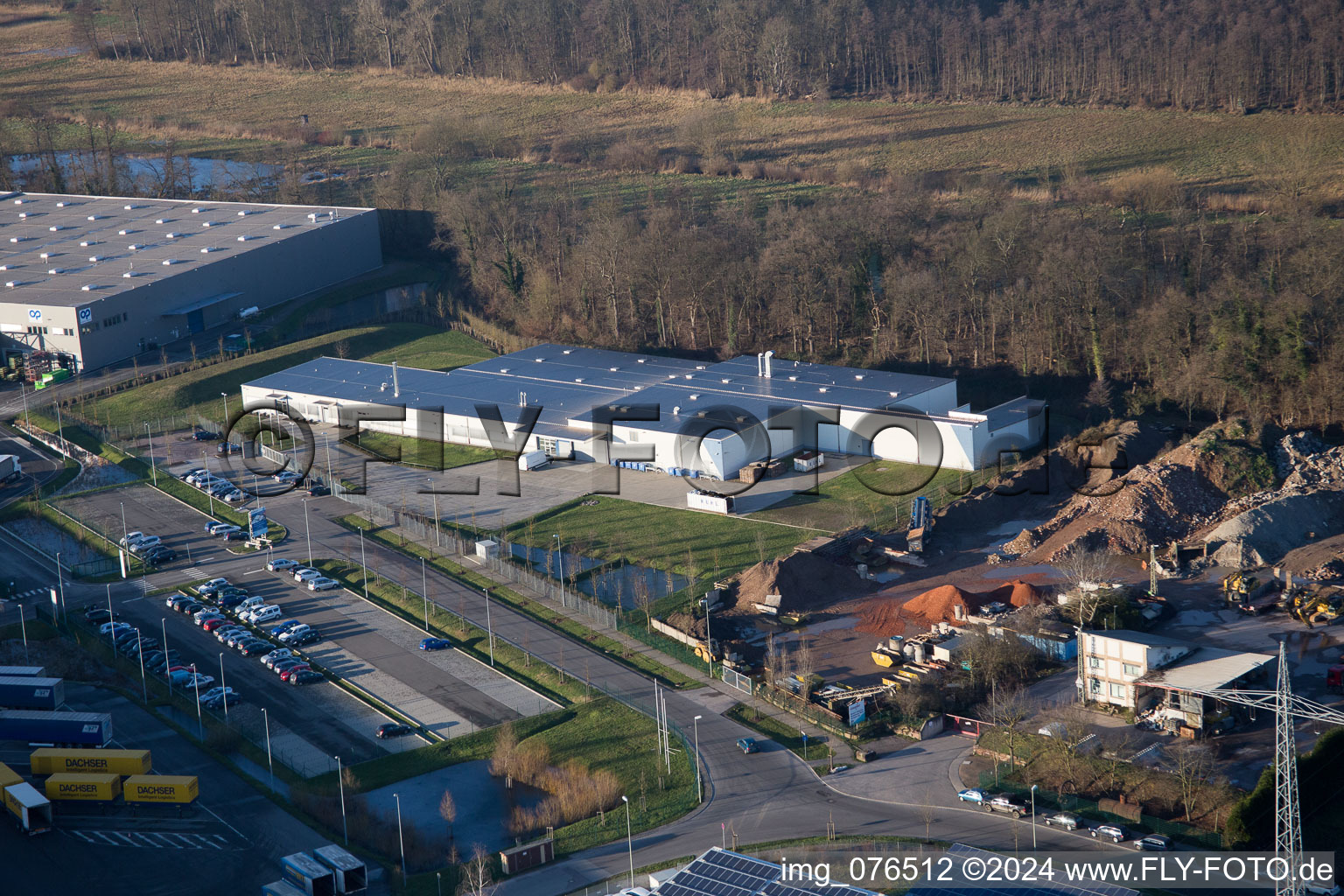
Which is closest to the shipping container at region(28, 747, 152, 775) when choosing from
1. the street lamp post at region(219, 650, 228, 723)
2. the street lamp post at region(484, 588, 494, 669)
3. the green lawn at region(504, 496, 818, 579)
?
the street lamp post at region(219, 650, 228, 723)

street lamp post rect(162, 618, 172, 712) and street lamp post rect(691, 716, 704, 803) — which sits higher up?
street lamp post rect(162, 618, 172, 712)

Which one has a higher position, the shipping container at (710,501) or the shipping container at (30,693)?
the shipping container at (710,501)

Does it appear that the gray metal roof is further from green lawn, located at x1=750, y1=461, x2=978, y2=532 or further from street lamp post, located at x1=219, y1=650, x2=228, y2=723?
green lawn, located at x1=750, y1=461, x2=978, y2=532

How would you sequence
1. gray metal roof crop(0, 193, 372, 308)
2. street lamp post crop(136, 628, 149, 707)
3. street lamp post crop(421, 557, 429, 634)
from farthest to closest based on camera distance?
gray metal roof crop(0, 193, 372, 308) → street lamp post crop(421, 557, 429, 634) → street lamp post crop(136, 628, 149, 707)

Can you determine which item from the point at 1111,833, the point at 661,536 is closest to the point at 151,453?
the point at 661,536

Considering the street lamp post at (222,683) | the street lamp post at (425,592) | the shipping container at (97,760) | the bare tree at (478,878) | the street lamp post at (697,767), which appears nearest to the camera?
the bare tree at (478,878)

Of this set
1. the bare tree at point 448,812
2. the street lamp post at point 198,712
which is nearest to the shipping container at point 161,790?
the street lamp post at point 198,712

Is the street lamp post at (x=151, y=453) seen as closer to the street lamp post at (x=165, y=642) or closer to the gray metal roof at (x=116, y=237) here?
the street lamp post at (x=165, y=642)

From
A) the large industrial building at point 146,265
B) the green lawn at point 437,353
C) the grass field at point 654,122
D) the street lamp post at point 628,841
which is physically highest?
the grass field at point 654,122
